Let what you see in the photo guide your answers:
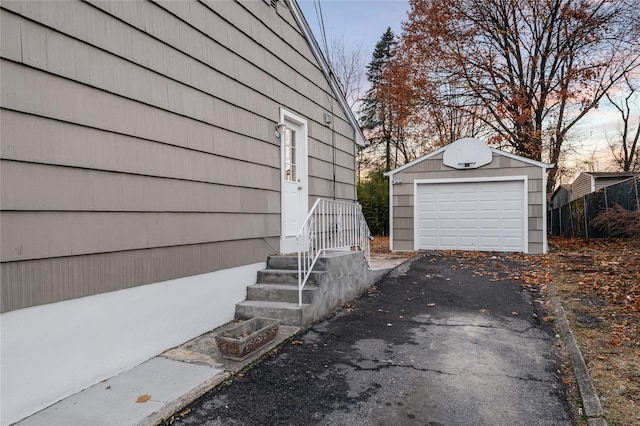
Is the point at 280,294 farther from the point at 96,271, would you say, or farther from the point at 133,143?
the point at 133,143

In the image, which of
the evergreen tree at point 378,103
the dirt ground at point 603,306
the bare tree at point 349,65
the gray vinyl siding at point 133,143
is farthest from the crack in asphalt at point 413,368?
the evergreen tree at point 378,103

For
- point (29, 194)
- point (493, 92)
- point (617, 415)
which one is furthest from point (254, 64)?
point (493, 92)

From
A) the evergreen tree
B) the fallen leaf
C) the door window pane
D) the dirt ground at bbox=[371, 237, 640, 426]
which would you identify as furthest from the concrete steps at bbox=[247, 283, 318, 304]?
the evergreen tree

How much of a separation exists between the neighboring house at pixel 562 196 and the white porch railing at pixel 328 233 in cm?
1863

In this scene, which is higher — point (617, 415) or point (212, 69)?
point (212, 69)

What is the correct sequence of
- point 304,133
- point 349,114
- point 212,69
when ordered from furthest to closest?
point 349,114
point 304,133
point 212,69

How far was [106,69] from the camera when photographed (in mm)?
3137

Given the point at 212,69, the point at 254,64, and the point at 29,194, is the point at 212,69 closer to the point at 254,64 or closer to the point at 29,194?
the point at 254,64

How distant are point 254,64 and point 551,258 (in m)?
7.71

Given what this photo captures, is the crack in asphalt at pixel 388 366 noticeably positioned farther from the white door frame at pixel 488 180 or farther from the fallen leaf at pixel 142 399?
the white door frame at pixel 488 180

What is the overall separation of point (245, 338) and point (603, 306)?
4501 millimetres

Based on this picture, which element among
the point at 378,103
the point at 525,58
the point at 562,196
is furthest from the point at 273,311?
the point at 562,196

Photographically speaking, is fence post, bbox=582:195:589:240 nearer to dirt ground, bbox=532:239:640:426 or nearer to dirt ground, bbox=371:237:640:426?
dirt ground, bbox=371:237:640:426

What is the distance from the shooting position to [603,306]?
5.00 meters
